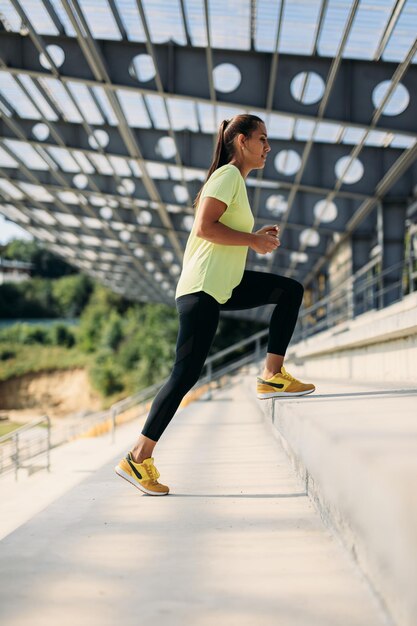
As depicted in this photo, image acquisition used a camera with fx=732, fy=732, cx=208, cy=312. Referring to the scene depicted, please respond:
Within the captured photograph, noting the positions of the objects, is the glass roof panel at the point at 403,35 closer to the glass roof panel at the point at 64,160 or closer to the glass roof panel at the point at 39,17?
the glass roof panel at the point at 39,17

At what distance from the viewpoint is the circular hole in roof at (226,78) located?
10.6 metres

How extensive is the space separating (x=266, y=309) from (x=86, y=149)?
83.0 ft

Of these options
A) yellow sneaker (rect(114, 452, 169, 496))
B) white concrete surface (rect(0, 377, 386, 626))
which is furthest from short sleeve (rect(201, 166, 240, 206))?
white concrete surface (rect(0, 377, 386, 626))

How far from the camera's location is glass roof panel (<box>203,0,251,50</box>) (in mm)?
9297

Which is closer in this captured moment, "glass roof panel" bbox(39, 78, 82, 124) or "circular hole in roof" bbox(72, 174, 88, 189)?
"glass roof panel" bbox(39, 78, 82, 124)

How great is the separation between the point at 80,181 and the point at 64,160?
1.44 metres

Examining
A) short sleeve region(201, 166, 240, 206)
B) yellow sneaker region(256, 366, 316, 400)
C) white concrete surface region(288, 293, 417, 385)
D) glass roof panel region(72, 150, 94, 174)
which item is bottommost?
yellow sneaker region(256, 366, 316, 400)

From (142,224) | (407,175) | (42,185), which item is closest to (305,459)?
(407,175)

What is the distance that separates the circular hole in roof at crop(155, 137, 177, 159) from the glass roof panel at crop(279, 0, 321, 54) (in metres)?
5.07

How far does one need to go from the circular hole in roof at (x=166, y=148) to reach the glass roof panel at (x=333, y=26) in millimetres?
5380

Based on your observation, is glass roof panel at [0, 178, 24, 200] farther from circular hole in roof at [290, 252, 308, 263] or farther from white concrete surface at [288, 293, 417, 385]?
white concrete surface at [288, 293, 417, 385]

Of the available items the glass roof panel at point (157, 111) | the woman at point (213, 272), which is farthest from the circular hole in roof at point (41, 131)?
the woman at point (213, 272)

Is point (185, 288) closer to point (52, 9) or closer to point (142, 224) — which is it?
point (52, 9)

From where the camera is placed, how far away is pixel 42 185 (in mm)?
20094
